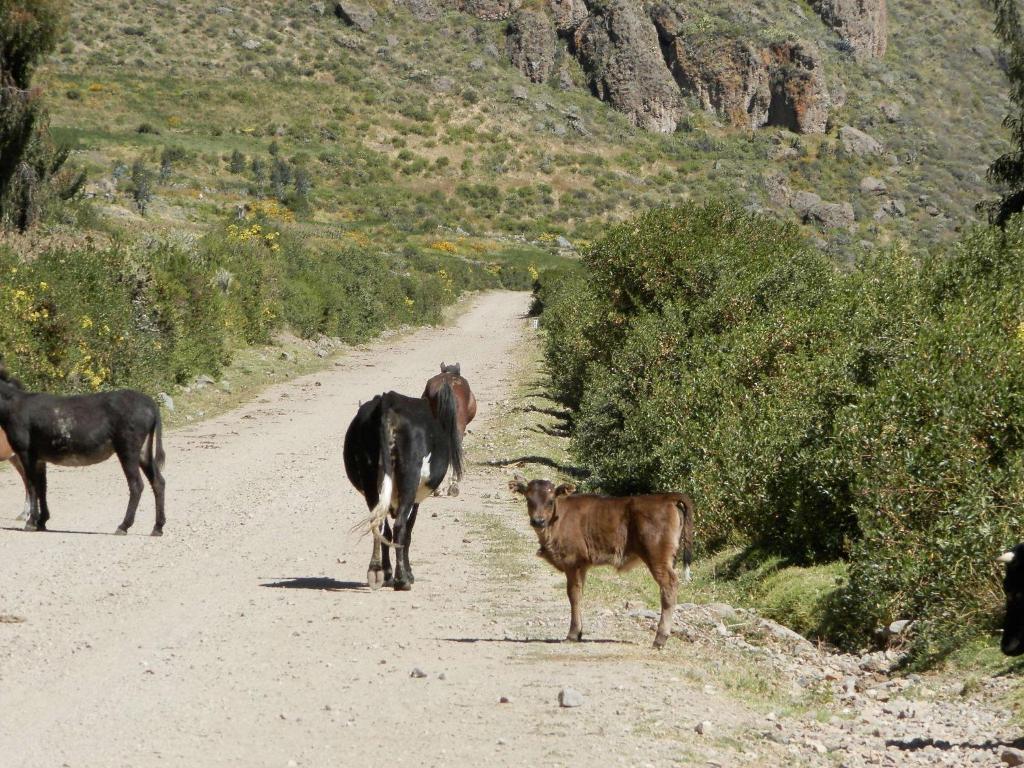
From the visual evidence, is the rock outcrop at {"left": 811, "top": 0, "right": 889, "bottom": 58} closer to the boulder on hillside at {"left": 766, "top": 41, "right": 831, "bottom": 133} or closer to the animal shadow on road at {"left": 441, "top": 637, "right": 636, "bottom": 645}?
the boulder on hillside at {"left": 766, "top": 41, "right": 831, "bottom": 133}

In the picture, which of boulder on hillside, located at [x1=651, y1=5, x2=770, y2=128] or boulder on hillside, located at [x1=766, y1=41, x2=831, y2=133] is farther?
boulder on hillside, located at [x1=651, y1=5, x2=770, y2=128]

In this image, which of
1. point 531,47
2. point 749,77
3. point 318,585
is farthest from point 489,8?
point 318,585

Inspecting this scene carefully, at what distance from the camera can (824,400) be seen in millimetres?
13359

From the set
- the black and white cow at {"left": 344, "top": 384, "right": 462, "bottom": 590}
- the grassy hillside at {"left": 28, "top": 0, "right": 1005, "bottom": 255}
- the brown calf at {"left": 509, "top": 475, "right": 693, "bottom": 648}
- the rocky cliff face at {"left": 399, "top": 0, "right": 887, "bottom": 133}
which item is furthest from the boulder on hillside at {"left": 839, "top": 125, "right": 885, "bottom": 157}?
the brown calf at {"left": 509, "top": 475, "right": 693, "bottom": 648}

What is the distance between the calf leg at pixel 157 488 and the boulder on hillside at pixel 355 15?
116389 mm

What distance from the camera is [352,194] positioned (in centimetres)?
8838

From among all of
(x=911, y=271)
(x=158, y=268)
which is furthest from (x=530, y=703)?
(x=158, y=268)

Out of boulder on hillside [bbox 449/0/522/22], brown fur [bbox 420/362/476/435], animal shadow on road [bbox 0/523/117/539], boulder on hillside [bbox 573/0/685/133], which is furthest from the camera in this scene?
boulder on hillside [bbox 449/0/522/22]

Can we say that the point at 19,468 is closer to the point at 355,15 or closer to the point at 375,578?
the point at 375,578

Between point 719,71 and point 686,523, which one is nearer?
point 686,523

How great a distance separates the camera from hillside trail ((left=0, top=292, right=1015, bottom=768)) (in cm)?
644

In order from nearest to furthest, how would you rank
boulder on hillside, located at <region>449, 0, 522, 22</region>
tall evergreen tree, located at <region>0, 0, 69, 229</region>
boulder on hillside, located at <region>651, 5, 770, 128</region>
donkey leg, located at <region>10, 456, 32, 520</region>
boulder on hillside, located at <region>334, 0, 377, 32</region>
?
1. donkey leg, located at <region>10, 456, 32, 520</region>
2. tall evergreen tree, located at <region>0, 0, 69, 229</region>
3. boulder on hillside, located at <region>334, 0, 377, 32</region>
4. boulder on hillside, located at <region>651, 5, 770, 128</region>
5. boulder on hillside, located at <region>449, 0, 522, 22</region>

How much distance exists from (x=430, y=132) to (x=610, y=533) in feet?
336

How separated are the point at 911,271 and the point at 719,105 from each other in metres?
126
